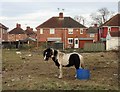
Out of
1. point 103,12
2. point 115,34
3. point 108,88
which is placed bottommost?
point 108,88

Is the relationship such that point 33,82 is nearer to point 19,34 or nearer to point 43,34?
point 43,34

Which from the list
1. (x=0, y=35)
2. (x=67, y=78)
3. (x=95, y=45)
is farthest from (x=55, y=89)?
(x=0, y=35)

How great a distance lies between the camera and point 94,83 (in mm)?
13242

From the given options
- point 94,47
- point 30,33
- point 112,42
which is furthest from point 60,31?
point 30,33

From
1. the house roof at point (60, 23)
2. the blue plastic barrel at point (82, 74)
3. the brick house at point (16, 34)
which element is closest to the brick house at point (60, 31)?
the house roof at point (60, 23)

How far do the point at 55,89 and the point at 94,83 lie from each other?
219 cm

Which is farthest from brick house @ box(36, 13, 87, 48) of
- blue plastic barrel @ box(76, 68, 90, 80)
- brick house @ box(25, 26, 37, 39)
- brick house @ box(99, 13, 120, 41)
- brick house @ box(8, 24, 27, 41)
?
blue plastic barrel @ box(76, 68, 90, 80)

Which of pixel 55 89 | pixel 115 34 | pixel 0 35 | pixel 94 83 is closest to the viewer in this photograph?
pixel 55 89

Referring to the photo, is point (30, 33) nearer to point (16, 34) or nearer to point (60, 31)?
point (16, 34)

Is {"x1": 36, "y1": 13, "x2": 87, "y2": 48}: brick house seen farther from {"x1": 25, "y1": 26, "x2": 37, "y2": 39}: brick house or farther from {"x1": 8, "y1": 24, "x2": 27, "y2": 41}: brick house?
{"x1": 25, "y1": 26, "x2": 37, "y2": 39}: brick house

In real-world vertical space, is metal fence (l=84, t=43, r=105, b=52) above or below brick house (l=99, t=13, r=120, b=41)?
below

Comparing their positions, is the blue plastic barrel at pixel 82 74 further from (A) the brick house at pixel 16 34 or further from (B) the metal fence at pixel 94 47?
(A) the brick house at pixel 16 34

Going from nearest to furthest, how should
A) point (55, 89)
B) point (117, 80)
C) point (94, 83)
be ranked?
1. point (55, 89)
2. point (94, 83)
3. point (117, 80)

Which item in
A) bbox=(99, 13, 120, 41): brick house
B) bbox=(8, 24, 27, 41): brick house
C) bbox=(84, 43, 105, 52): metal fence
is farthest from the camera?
bbox=(8, 24, 27, 41): brick house
